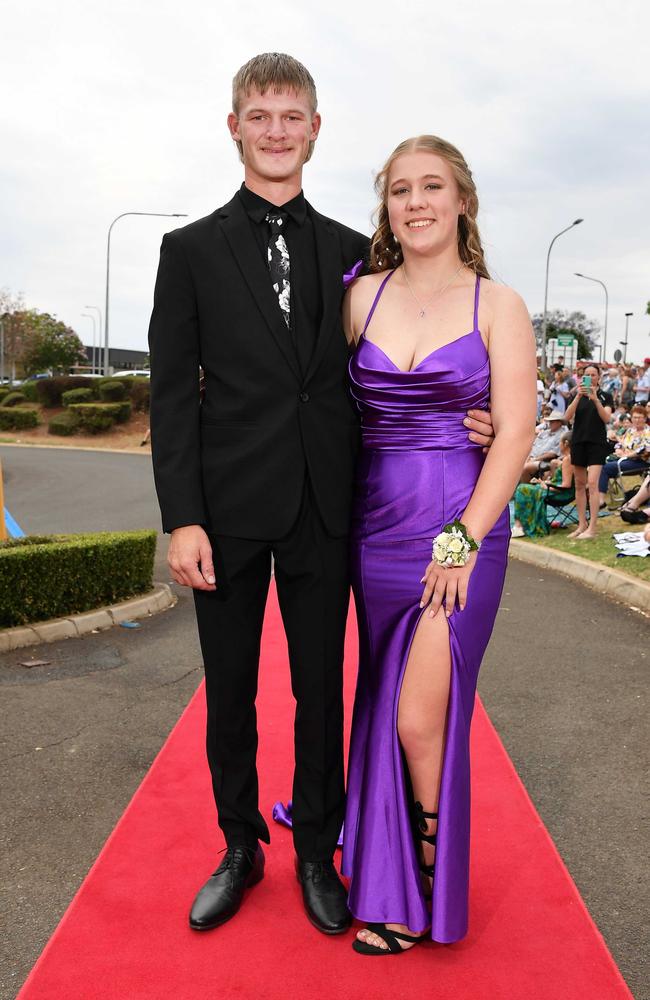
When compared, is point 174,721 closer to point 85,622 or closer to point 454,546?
point 85,622

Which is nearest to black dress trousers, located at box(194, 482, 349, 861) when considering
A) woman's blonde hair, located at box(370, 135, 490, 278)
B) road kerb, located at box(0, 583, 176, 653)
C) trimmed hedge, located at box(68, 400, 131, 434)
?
woman's blonde hair, located at box(370, 135, 490, 278)

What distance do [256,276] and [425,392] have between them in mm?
601

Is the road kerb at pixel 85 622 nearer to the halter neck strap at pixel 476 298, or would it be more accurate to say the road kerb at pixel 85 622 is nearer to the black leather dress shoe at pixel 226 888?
the black leather dress shoe at pixel 226 888

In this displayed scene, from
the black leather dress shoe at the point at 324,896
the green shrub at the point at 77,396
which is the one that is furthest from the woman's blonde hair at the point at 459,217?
the green shrub at the point at 77,396

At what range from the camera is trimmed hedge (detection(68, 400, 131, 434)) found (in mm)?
31578

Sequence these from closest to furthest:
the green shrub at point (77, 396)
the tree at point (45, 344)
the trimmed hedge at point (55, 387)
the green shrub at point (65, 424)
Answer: the green shrub at point (65, 424) < the green shrub at point (77, 396) < the trimmed hedge at point (55, 387) < the tree at point (45, 344)

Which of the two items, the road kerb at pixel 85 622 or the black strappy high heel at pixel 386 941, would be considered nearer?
the black strappy high heel at pixel 386 941

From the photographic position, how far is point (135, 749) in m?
4.41

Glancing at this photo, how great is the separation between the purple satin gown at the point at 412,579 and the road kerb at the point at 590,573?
539cm

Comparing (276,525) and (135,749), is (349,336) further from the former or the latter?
(135,749)

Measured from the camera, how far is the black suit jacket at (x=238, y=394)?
2660 millimetres

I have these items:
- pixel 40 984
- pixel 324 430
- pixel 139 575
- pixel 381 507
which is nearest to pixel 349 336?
pixel 324 430

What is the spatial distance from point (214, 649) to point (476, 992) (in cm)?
121

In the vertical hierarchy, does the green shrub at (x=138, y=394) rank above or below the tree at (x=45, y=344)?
below
